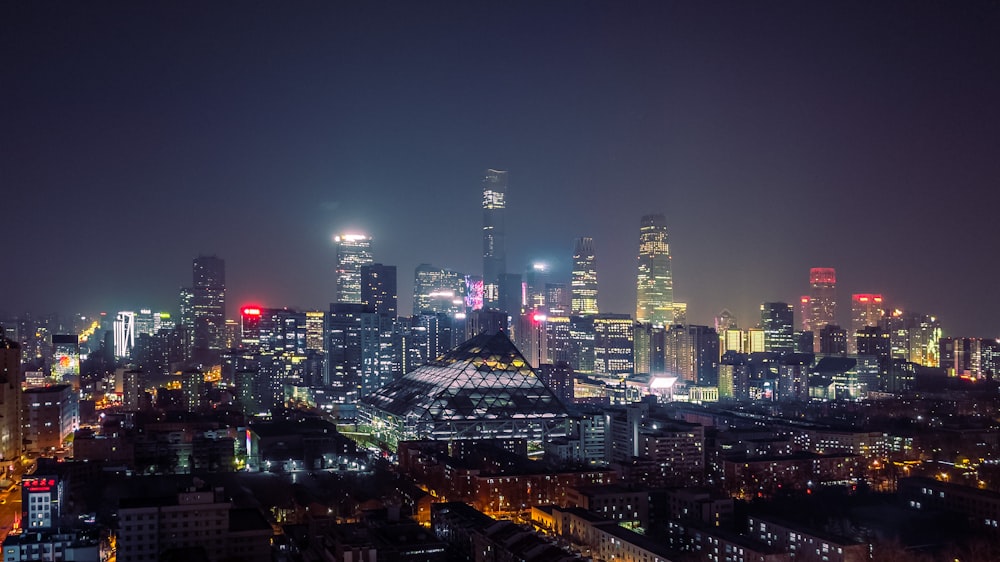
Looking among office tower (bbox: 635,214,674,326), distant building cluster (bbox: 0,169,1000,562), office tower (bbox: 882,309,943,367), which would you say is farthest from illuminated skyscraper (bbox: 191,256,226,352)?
office tower (bbox: 882,309,943,367)

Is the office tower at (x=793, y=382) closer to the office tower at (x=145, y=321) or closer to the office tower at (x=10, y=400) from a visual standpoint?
the office tower at (x=10, y=400)

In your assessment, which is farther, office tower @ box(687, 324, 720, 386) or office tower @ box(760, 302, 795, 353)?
office tower @ box(760, 302, 795, 353)

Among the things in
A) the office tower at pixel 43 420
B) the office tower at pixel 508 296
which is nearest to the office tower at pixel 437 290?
the office tower at pixel 508 296

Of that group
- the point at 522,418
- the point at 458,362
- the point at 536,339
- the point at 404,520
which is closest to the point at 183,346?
the point at 536,339

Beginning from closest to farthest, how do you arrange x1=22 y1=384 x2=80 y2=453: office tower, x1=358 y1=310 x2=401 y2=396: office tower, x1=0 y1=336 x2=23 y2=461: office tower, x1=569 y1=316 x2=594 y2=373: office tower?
x1=0 y1=336 x2=23 y2=461: office tower, x1=22 y1=384 x2=80 y2=453: office tower, x1=358 y1=310 x2=401 y2=396: office tower, x1=569 y1=316 x2=594 y2=373: office tower

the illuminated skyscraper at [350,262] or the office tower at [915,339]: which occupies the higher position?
the illuminated skyscraper at [350,262]

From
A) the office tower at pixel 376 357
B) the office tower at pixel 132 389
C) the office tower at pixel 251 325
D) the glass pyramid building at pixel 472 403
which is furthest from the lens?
the office tower at pixel 251 325

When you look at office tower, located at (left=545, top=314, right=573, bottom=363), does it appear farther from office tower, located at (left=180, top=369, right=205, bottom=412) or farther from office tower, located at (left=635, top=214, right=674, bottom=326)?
office tower, located at (left=180, top=369, right=205, bottom=412)

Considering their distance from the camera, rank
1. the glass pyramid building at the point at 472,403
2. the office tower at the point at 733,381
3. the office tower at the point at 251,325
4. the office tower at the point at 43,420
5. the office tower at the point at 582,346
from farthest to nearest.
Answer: the office tower at the point at 582,346 < the office tower at the point at 251,325 < the office tower at the point at 733,381 < the glass pyramid building at the point at 472,403 < the office tower at the point at 43,420
